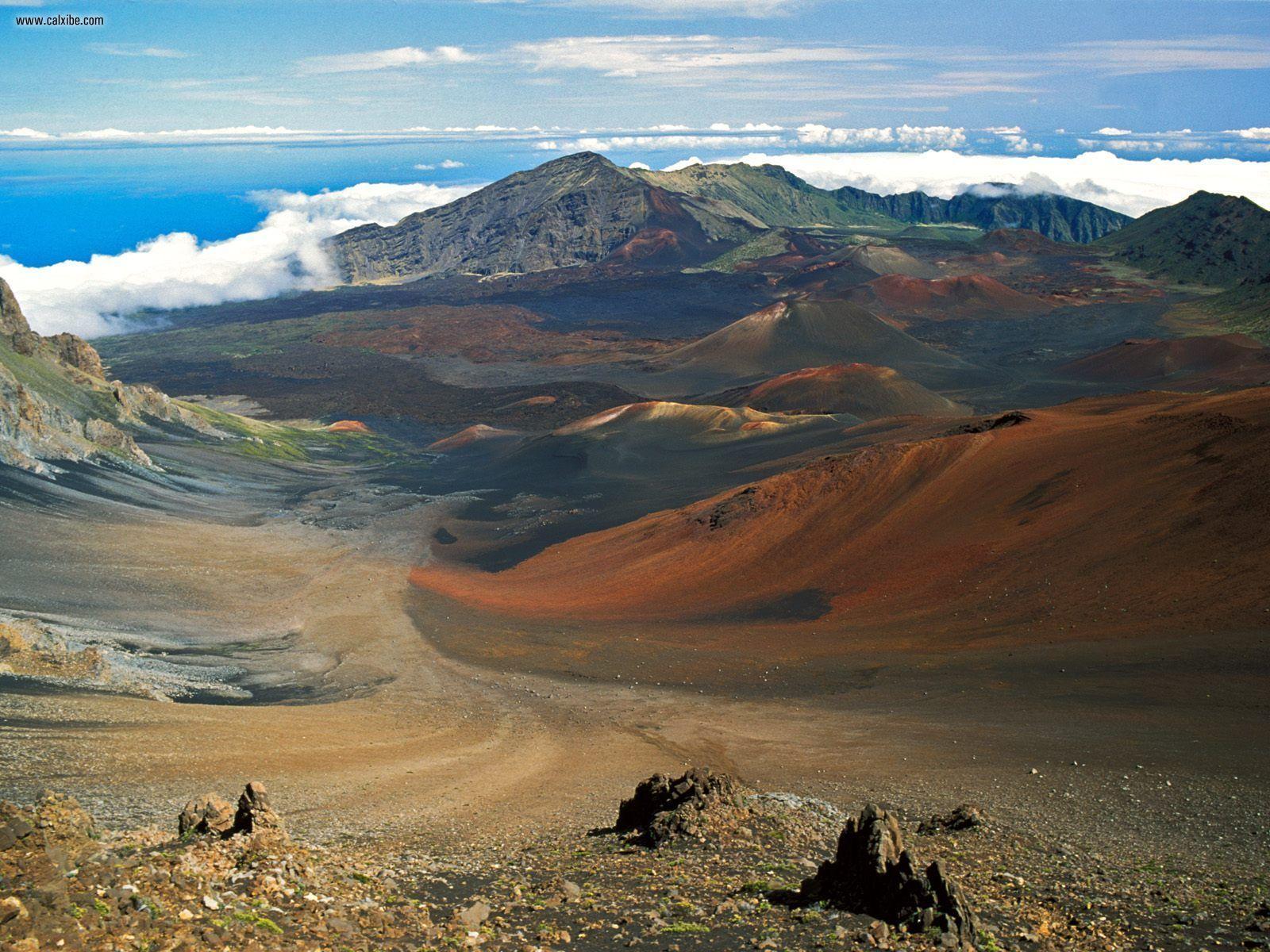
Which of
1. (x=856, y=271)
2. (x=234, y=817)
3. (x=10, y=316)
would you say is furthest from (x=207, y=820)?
(x=856, y=271)

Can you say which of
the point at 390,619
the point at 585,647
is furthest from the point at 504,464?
the point at 585,647

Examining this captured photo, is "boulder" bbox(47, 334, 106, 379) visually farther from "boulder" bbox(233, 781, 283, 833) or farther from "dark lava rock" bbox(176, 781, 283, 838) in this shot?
"boulder" bbox(233, 781, 283, 833)

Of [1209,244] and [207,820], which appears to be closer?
[207,820]

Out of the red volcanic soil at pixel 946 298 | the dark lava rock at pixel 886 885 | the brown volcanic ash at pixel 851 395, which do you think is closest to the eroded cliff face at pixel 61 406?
the brown volcanic ash at pixel 851 395

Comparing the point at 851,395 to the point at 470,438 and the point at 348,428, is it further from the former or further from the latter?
the point at 348,428

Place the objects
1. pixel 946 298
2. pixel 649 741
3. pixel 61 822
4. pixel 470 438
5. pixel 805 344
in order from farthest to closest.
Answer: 1. pixel 946 298
2. pixel 805 344
3. pixel 470 438
4. pixel 649 741
5. pixel 61 822

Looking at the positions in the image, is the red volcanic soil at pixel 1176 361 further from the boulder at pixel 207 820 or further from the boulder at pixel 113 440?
the boulder at pixel 207 820
